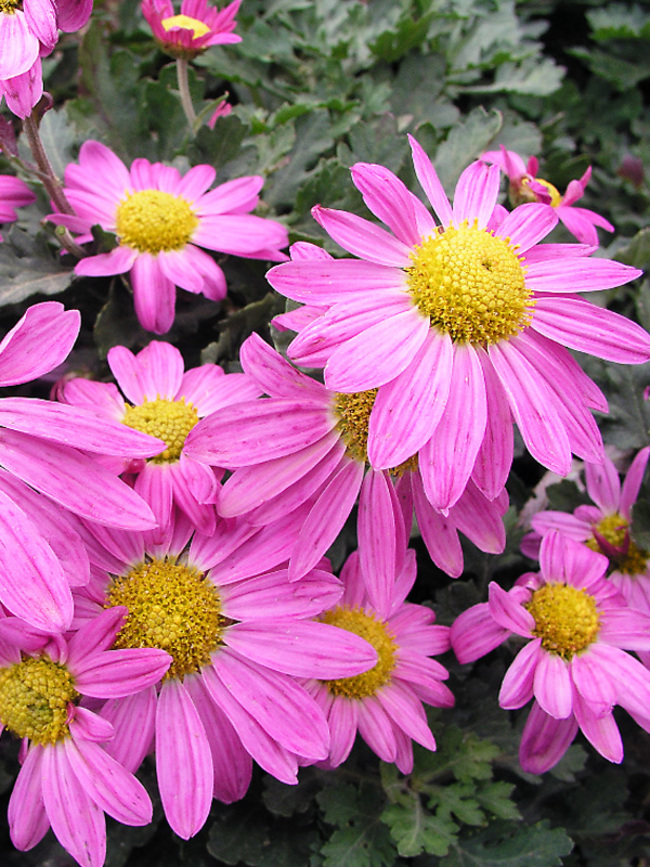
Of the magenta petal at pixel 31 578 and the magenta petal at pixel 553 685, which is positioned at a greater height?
the magenta petal at pixel 31 578

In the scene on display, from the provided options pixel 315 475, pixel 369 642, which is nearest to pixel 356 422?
pixel 315 475

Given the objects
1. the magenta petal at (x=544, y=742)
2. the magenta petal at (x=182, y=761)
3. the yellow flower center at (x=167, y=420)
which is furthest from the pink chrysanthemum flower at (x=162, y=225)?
the magenta petal at (x=544, y=742)

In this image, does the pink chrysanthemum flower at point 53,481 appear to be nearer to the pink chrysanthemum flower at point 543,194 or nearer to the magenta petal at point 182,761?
the magenta petal at point 182,761

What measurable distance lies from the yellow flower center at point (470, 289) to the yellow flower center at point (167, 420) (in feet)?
1.22

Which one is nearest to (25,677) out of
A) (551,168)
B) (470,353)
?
(470,353)

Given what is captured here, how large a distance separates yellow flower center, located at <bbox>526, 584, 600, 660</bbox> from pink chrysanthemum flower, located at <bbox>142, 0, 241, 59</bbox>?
113cm

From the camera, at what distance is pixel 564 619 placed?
1.16 m

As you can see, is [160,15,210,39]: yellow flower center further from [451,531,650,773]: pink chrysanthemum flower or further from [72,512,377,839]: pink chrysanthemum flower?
[451,531,650,773]: pink chrysanthemum flower

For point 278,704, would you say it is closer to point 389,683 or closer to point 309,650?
point 309,650

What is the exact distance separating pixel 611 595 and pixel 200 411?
0.69 metres

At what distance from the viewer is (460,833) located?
1.36 meters

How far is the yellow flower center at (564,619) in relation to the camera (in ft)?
3.78

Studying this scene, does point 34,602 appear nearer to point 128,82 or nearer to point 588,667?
point 588,667

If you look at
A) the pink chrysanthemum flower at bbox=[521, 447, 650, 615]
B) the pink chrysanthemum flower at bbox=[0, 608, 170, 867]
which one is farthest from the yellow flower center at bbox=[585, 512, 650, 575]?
the pink chrysanthemum flower at bbox=[0, 608, 170, 867]
